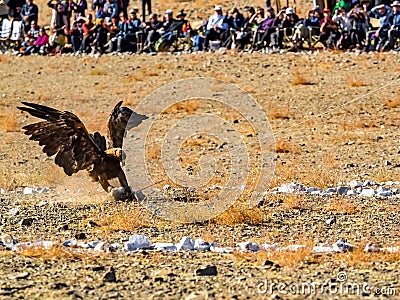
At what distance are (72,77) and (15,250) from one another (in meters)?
20.7

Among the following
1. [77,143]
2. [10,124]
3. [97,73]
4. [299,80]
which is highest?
[77,143]

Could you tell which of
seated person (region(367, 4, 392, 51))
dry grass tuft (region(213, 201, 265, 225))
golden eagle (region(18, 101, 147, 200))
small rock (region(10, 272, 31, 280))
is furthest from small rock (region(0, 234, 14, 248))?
seated person (region(367, 4, 392, 51))

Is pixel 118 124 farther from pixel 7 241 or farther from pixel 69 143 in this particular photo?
pixel 7 241

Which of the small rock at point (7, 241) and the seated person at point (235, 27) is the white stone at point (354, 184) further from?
the seated person at point (235, 27)

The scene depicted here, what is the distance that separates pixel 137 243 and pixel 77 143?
3.09 meters

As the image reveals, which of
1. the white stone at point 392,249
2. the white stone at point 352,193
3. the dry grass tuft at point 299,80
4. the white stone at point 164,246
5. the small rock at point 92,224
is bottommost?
the dry grass tuft at point 299,80

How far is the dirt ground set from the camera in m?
8.34

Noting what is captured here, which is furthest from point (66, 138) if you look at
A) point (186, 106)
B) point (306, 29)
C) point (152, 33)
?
point (152, 33)

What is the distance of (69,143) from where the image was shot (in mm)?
12523

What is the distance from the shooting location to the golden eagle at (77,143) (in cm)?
1237

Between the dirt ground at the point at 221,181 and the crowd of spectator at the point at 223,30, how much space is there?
0.86m

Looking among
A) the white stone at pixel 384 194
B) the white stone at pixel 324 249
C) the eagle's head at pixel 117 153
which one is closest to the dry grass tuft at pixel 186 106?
the white stone at pixel 384 194

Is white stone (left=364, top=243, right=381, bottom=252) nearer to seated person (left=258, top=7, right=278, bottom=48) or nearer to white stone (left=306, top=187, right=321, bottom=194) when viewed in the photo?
white stone (left=306, top=187, right=321, bottom=194)

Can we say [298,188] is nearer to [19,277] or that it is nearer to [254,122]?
[19,277]
